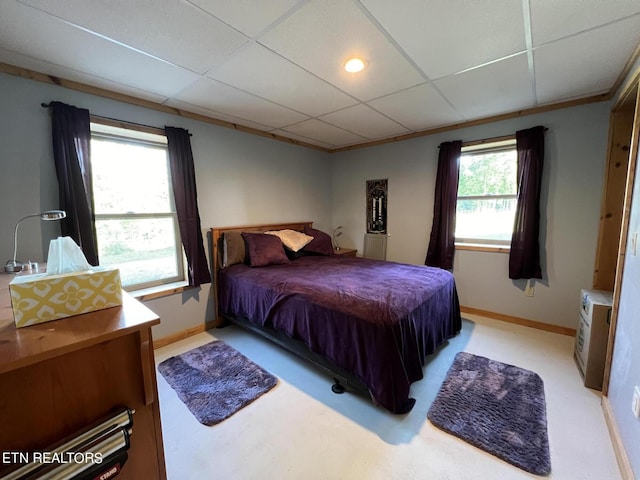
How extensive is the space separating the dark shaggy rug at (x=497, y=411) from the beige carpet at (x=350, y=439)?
2.1 inches

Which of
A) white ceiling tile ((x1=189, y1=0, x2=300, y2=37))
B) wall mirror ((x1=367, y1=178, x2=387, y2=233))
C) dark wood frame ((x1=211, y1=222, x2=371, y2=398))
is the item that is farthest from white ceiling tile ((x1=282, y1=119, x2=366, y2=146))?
white ceiling tile ((x1=189, y1=0, x2=300, y2=37))

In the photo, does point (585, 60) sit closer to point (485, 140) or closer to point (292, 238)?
point (485, 140)

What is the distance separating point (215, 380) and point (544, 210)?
3588 mm

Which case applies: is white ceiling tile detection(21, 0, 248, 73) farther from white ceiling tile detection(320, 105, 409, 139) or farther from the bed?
the bed

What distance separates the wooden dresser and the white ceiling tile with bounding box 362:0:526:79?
1.82 meters

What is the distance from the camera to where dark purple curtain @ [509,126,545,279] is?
2818 mm

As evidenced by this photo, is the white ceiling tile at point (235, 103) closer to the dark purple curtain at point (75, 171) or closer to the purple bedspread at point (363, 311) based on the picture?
the dark purple curtain at point (75, 171)

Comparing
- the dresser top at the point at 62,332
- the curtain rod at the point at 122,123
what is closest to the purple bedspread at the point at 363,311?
the dresser top at the point at 62,332

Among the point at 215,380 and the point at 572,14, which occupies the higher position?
the point at 572,14

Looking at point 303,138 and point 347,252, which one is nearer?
point 303,138

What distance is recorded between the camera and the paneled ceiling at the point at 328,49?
4.62 feet

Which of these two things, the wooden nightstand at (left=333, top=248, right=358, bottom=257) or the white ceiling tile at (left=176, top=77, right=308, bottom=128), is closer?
the white ceiling tile at (left=176, top=77, right=308, bottom=128)

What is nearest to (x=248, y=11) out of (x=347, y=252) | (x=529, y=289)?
(x=347, y=252)

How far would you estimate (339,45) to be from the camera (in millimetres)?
1699
